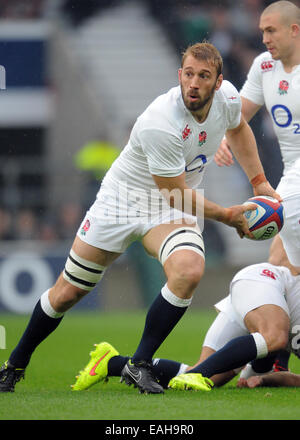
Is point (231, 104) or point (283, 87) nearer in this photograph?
point (231, 104)

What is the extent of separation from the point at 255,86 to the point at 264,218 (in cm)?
140

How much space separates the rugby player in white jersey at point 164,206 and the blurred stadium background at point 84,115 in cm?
585

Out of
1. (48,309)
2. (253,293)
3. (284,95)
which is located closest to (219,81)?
(284,95)

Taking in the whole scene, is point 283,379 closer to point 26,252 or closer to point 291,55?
point 291,55

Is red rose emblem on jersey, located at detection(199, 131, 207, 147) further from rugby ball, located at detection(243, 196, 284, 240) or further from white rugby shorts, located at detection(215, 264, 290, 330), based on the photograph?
white rugby shorts, located at detection(215, 264, 290, 330)

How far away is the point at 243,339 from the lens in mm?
4828

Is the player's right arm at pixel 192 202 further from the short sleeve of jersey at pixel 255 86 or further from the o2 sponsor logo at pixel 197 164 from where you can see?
the short sleeve of jersey at pixel 255 86

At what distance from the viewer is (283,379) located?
201 inches

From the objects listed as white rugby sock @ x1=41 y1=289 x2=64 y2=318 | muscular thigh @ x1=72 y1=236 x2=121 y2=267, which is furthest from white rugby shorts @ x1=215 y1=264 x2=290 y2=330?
white rugby sock @ x1=41 y1=289 x2=64 y2=318

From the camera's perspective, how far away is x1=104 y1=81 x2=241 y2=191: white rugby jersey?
187 inches

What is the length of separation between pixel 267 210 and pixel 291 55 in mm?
1272

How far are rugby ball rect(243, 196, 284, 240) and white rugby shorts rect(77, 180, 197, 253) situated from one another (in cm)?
34

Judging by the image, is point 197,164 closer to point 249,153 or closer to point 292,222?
point 249,153
